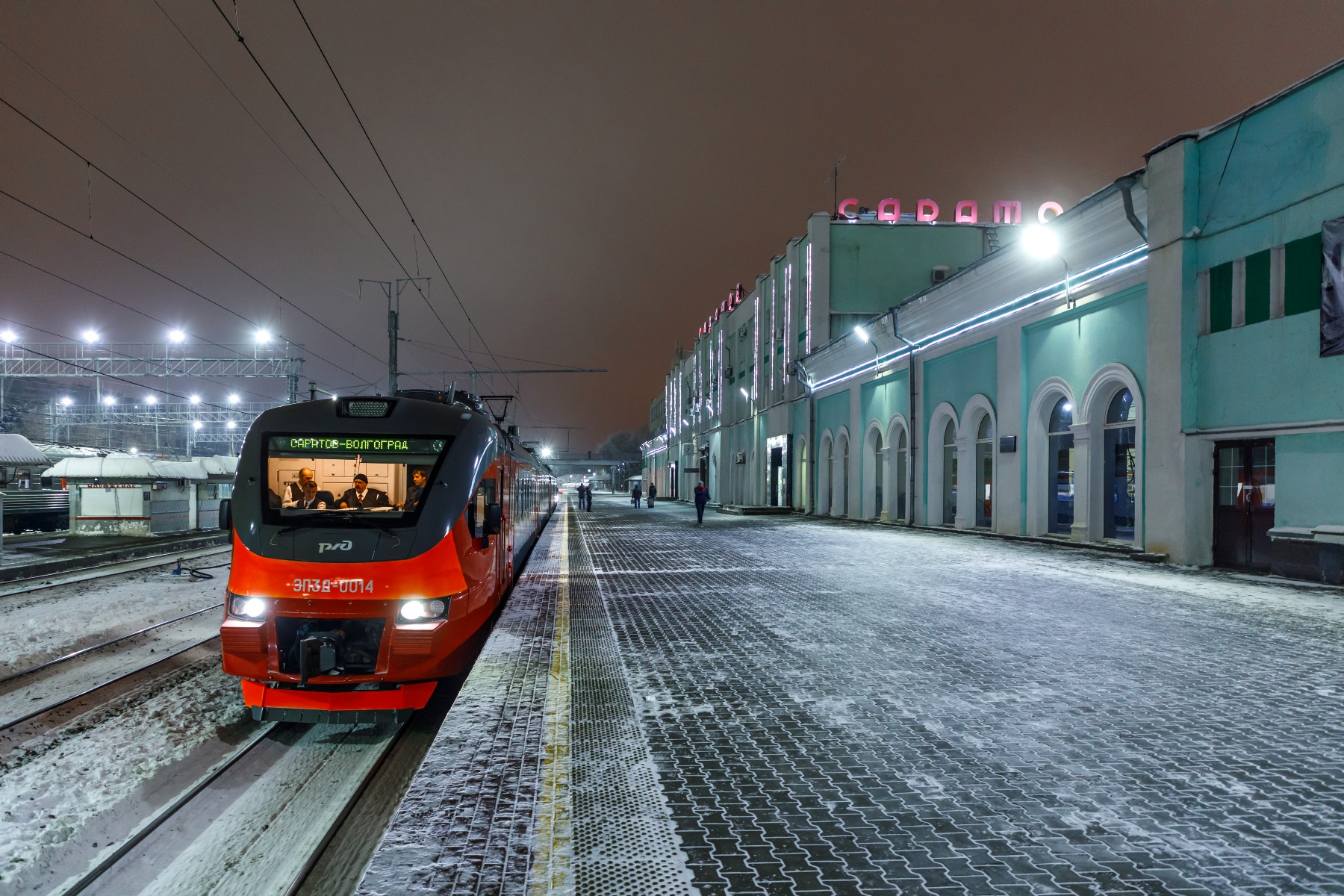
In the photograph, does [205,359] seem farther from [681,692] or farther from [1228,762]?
[1228,762]

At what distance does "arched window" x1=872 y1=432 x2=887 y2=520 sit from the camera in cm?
2808

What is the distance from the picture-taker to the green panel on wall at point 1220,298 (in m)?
12.7

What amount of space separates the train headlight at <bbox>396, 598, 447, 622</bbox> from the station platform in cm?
65

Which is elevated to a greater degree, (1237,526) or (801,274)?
(801,274)

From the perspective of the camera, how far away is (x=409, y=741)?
5305 millimetres

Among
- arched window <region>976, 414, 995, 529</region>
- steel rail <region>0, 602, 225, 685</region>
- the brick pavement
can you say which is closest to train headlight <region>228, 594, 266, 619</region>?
the brick pavement

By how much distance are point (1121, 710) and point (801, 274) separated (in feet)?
104

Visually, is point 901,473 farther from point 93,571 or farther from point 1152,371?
point 93,571

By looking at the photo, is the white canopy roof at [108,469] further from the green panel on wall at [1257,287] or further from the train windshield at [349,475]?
the green panel on wall at [1257,287]

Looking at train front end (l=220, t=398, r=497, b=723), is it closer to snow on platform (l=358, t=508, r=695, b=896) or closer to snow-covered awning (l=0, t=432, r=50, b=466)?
snow on platform (l=358, t=508, r=695, b=896)

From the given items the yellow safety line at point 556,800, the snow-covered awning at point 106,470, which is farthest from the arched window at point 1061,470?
the snow-covered awning at point 106,470

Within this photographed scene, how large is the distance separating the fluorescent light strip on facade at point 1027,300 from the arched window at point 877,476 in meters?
2.89

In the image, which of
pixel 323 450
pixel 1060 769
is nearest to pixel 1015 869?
pixel 1060 769

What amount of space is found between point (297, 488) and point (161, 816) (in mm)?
2350
